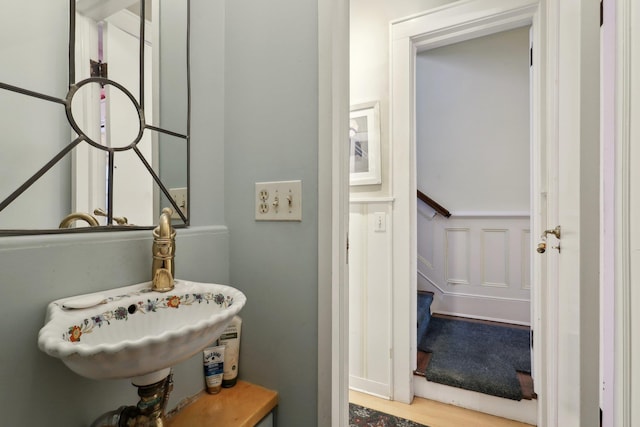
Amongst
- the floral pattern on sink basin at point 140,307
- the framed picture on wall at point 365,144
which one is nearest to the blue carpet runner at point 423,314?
the framed picture on wall at point 365,144

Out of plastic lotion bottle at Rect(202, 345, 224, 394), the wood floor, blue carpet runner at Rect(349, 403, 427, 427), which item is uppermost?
plastic lotion bottle at Rect(202, 345, 224, 394)

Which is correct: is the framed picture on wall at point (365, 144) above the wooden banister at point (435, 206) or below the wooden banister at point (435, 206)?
above

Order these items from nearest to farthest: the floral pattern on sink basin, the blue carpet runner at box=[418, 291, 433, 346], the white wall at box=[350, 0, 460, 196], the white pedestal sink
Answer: the white pedestal sink → the floral pattern on sink basin → the white wall at box=[350, 0, 460, 196] → the blue carpet runner at box=[418, 291, 433, 346]

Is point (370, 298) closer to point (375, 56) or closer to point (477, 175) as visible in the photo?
point (375, 56)

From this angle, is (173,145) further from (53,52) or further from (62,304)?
(62,304)

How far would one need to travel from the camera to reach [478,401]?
5.19 feet

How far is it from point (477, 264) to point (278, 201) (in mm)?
2404

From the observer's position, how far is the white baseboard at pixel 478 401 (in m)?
1.50

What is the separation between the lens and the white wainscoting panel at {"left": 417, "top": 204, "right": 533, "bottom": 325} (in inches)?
98.1

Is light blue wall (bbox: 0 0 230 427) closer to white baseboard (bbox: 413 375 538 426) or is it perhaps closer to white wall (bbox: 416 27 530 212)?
white baseboard (bbox: 413 375 538 426)

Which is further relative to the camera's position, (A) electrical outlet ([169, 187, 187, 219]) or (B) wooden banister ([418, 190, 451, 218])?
(B) wooden banister ([418, 190, 451, 218])

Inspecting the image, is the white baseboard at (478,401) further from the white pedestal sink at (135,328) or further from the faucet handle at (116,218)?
the faucet handle at (116,218)

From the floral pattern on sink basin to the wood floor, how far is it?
53.3 inches

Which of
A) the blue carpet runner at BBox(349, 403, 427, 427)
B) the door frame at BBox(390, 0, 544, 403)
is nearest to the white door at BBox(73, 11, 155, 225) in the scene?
the door frame at BBox(390, 0, 544, 403)
